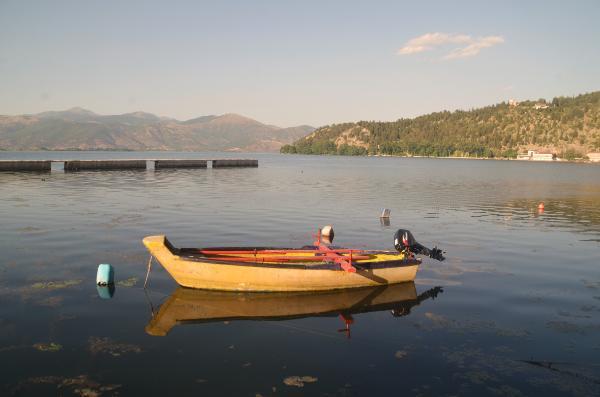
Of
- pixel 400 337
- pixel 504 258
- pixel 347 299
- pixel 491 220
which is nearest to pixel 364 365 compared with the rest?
pixel 400 337

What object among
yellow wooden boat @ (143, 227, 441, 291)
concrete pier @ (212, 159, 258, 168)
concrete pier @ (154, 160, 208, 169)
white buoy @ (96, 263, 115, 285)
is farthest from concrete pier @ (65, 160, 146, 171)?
yellow wooden boat @ (143, 227, 441, 291)

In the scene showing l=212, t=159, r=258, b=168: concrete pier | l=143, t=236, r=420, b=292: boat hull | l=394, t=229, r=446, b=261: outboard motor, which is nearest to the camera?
l=143, t=236, r=420, b=292: boat hull

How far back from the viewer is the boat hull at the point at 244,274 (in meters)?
16.8

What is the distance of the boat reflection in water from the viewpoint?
595 inches

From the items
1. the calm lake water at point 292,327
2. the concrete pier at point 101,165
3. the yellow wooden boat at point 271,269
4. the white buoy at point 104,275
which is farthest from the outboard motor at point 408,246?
the concrete pier at point 101,165

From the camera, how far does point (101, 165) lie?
99.1 metres

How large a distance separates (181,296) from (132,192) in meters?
39.7

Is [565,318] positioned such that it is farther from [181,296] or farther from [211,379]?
[181,296]

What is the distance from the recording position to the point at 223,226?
31.9 m

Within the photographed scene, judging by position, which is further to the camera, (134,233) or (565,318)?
(134,233)

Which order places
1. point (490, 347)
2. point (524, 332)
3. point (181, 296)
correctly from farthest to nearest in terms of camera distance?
point (181, 296) < point (524, 332) < point (490, 347)

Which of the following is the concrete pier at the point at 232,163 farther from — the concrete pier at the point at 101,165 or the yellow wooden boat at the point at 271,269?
the yellow wooden boat at the point at 271,269

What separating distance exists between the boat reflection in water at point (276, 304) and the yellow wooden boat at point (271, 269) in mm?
311

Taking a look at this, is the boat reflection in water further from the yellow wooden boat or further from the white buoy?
the white buoy
